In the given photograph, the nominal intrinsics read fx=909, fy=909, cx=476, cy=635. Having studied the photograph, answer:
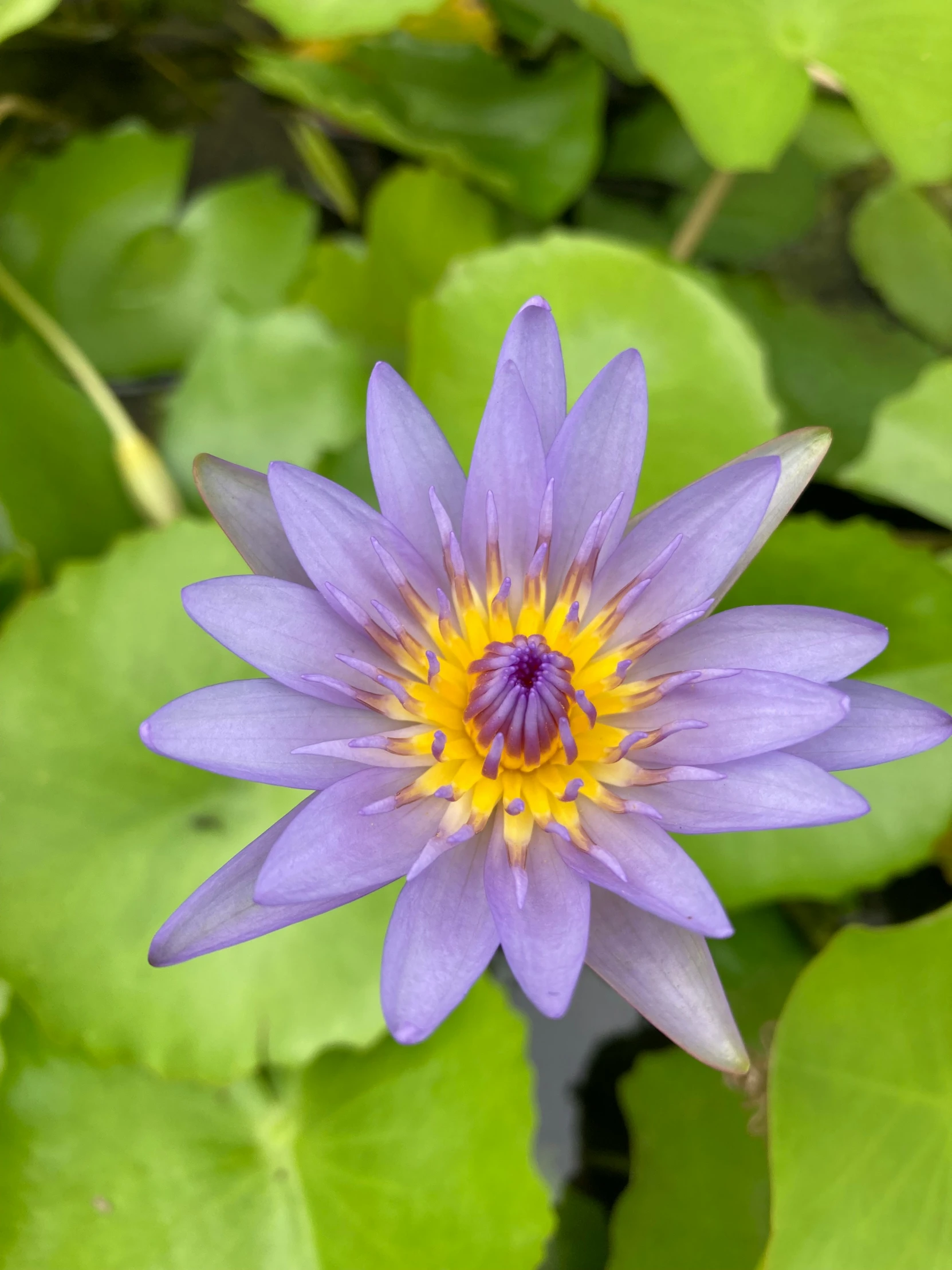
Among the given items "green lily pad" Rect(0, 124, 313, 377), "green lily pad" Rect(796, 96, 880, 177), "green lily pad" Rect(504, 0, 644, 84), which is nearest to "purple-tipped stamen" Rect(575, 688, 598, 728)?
"green lily pad" Rect(0, 124, 313, 377)

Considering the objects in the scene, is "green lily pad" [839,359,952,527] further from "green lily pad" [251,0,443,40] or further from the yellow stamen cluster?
"green lily pad" [251,0,443,40]

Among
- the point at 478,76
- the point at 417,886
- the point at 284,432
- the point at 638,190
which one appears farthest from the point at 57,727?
the point at 638,190

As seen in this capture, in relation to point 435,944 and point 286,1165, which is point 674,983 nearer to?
point 435,944

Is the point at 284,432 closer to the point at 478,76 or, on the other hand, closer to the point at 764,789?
the point at 478,76

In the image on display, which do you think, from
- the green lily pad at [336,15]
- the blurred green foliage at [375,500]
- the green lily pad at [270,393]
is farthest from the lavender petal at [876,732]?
the green lily pad at [336,15]

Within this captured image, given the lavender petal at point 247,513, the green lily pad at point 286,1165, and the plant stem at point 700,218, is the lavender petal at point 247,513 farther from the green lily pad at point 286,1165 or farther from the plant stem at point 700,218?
the plant stem at point 700,218

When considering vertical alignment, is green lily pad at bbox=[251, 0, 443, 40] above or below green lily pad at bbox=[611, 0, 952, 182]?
below
